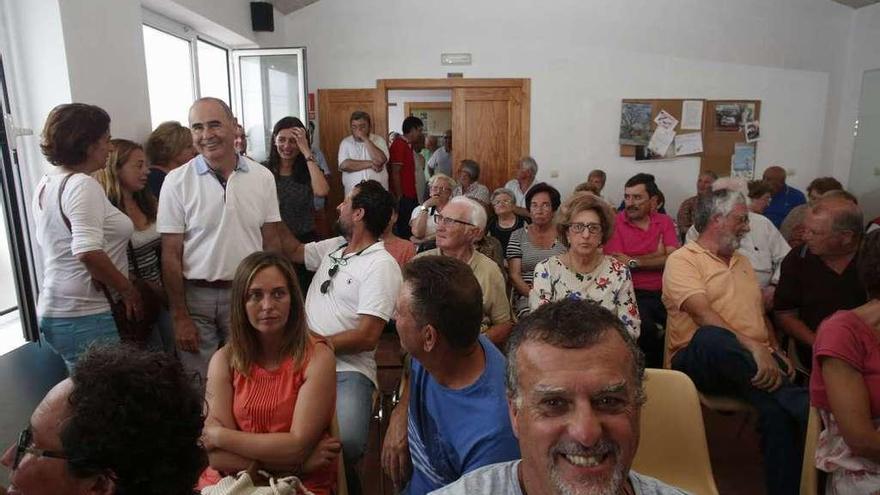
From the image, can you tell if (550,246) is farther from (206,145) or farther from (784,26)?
(784,26)

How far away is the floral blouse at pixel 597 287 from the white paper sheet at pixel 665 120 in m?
4.47

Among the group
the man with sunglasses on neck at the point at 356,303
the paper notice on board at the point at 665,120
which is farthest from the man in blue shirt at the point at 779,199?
the man with sunglasses on neck at the point at 356,303

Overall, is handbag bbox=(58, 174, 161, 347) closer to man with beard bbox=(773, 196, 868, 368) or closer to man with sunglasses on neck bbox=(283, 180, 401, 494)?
man with sunglasses on neck bbox=(283, 180, 401, 494)

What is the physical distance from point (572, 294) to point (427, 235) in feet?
5.40

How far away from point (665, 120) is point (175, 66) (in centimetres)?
511

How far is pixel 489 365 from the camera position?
1.41 m

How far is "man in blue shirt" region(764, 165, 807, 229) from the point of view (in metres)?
5.00

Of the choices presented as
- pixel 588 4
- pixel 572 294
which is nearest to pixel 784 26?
pixel 588 4

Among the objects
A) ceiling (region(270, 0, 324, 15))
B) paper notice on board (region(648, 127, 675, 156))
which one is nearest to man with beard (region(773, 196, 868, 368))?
paper notice on board (region(648, 127, 675, 156))

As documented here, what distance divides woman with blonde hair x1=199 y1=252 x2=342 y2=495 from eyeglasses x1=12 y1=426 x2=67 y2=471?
1.93 ft

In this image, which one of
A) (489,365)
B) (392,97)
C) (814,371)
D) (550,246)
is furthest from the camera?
(392,97)

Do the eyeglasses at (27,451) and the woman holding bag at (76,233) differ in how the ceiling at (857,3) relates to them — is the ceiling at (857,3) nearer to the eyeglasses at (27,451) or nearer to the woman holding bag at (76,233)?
the woman holding bag at (76,233)

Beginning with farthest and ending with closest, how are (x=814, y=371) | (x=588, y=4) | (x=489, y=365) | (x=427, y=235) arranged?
(x=588, y=4) → (x=427, y=235) → (x=814, y=371) → (x=489, y=365)

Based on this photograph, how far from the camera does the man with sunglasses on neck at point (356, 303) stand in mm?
1976
